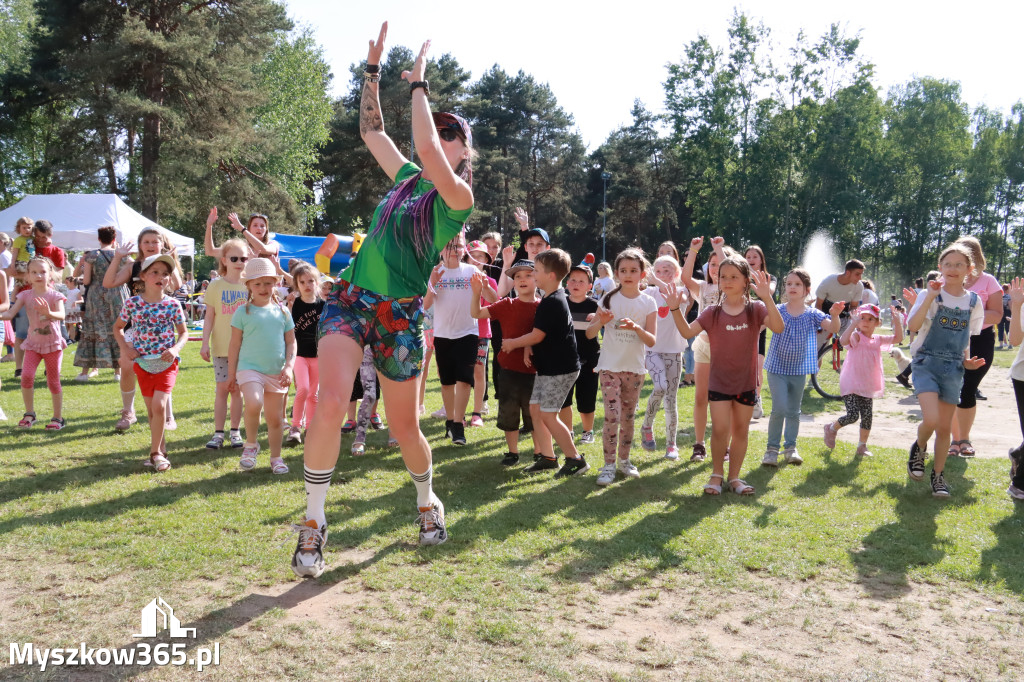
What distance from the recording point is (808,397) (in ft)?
37.2

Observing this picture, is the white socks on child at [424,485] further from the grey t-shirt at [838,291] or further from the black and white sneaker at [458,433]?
the grey t-shirt at [838,291]

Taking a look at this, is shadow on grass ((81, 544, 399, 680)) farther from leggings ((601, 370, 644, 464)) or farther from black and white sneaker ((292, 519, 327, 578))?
leggings ((601, 370, 644, 464))

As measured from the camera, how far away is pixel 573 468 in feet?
20.6

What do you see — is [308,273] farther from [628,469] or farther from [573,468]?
[628,469]

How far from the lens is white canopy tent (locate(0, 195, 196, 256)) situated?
18234 mm

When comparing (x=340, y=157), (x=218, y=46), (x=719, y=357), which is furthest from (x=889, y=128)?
(x=719, y=357)

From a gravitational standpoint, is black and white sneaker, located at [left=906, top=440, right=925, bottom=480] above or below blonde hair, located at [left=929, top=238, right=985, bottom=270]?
below

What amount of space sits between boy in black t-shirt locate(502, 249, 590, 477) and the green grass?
61 cm

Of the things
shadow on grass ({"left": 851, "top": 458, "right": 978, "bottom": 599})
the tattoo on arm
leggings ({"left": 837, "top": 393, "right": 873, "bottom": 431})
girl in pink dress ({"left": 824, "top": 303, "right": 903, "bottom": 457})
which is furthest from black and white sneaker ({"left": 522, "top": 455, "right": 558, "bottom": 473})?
the tattoo on arm

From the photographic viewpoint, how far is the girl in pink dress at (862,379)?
7.28m

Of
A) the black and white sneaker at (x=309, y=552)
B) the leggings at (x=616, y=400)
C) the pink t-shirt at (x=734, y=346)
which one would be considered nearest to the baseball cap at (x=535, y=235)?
the leggings at (x=616, y=400)

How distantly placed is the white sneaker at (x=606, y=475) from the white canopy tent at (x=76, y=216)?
51.4 ft

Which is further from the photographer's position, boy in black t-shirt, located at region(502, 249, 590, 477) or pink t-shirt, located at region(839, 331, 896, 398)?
pink t-shirt, located at region(839, 331, 896, 398)

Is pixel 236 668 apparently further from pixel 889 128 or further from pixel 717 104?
pixel 889 128
